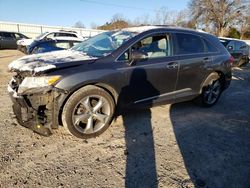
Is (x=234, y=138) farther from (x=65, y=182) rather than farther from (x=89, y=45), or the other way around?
(x=89, y=45)

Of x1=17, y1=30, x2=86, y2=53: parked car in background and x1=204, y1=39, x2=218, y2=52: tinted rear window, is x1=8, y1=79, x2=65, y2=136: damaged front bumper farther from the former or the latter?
x1=17, y1=30, x2=86, y2=53: parked car in background

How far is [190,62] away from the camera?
4.50 metres

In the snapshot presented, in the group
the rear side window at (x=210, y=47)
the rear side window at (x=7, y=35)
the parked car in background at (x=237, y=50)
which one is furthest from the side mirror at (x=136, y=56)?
the rear side window at (x=7, y=35)

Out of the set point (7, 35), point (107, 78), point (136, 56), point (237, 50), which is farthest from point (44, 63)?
point (7, 35)

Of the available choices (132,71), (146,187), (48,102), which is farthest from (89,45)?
(146,187)

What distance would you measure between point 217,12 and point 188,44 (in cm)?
4552

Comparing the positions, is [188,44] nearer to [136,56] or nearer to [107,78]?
[136,56]

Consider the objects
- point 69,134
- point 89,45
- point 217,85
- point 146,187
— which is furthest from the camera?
point 217,85

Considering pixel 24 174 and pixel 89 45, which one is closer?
pixel 24 174

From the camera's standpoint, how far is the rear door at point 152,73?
Result: 3793 mm

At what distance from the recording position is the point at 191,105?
17.9 feet

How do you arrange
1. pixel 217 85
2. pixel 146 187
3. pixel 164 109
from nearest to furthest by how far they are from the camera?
1. pixel 146 187
2. pixel 164 109
3. pixel 217 85

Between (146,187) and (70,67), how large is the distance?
1928mm

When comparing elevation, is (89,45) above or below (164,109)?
above
